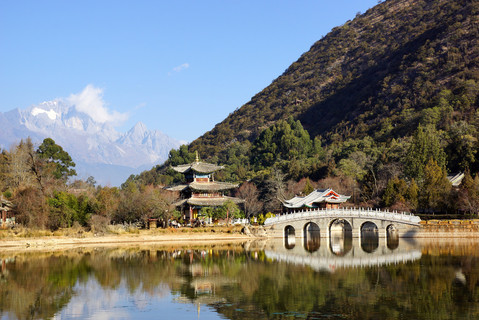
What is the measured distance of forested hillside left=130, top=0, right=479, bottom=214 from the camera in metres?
74.8

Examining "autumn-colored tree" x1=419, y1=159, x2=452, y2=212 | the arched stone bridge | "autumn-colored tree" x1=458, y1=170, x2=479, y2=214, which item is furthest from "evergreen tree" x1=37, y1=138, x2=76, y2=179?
"autumn-colored tree" x1=458, y1=170, x2=479, y2=214

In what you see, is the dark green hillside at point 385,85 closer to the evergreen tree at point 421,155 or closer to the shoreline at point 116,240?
the evergreen tree at point 421,155

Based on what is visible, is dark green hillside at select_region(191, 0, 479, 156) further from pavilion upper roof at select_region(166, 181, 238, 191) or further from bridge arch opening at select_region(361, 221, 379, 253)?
pavilion upper roof at select_region(166, 181, 238, 191)

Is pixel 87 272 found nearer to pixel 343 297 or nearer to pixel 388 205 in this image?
pixel 343 297

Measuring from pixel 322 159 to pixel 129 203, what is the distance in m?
57.5

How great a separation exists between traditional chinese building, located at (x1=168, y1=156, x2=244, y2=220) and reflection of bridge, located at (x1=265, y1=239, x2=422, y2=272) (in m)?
19.4

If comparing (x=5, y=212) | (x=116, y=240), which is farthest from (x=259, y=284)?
(x=5, y=212)

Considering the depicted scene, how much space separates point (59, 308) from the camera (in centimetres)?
2783

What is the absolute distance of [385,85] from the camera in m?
142

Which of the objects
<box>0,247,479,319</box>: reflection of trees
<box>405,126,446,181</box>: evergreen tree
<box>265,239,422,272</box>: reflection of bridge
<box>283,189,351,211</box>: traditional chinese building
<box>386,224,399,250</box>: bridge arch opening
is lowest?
<box>0,247,479,319</box>: reflection of trees

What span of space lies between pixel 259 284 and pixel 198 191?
4169cm

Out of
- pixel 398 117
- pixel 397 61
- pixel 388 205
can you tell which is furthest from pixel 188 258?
pixel 397 61

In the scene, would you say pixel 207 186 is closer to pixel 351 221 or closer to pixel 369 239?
pixel 351 221

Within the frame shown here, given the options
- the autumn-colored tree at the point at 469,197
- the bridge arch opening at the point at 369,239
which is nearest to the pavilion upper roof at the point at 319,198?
the bridge arch opening at the point at 369,239
